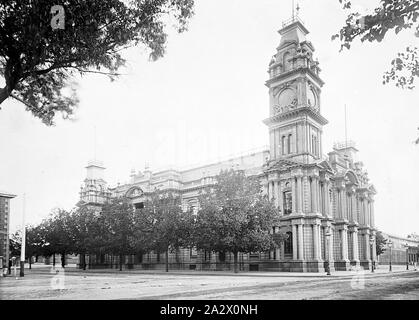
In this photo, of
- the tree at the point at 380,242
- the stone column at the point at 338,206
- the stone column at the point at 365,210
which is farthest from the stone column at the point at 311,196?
the tree at the point at 380,242

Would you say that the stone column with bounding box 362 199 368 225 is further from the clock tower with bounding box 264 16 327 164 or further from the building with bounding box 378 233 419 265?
the building with bounding box 378 233 419 265

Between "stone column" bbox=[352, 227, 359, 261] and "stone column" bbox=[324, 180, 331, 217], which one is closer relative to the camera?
"stone column" bbox=[324, 180, 331, 217]

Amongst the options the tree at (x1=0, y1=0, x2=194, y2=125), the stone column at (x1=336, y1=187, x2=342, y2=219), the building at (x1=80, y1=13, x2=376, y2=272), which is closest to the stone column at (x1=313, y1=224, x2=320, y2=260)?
the building at (x1=80, y1=13, x2=376, y2=272)

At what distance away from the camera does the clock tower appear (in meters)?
48.7

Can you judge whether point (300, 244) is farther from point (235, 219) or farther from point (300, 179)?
point (235, 219)

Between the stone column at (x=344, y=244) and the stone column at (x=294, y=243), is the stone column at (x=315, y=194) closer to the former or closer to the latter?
the stone column at (x=294, y=243)

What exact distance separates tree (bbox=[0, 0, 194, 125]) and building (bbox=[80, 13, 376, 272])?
30.0 meters

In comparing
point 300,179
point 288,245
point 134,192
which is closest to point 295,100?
point 300,179

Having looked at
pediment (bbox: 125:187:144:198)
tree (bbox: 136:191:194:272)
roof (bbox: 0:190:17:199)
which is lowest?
tree (bbox: 136:191:194:272)

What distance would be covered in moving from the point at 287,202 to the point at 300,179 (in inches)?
138

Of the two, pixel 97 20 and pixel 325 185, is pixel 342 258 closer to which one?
pixel 325 185

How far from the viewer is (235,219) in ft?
125

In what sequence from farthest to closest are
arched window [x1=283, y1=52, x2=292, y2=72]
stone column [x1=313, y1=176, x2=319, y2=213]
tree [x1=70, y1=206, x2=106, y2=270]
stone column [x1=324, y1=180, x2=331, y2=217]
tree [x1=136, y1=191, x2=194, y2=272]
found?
tree [x1=70, y1=206, x2=106, y2=270] < stone column [x1=324, y1=180, x2=331, y2=217] < arched window [x1=283, y1=52, x2=292, y2=72] < stone column [x1=313, y1=176, x2=319, y2=213] < tree [x1=136, y1=191, x2=194, y2=272]
